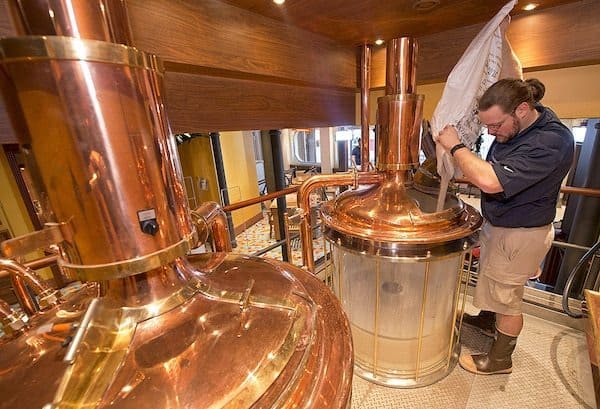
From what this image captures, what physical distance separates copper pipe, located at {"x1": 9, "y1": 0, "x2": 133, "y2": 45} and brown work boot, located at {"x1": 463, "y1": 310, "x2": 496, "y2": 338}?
2.53m

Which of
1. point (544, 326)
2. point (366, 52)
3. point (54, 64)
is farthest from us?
point (544, 326)

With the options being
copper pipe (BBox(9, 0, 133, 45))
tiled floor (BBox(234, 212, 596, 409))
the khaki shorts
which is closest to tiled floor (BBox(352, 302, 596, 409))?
tiled floor (BBox(234, 212, 596, 409))

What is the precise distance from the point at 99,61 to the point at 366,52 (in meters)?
1.73

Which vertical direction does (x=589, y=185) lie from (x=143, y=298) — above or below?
below

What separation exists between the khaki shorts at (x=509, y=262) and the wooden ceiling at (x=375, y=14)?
45.6 inches

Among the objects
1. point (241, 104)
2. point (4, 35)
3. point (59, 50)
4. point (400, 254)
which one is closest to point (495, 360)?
point (400, 254)


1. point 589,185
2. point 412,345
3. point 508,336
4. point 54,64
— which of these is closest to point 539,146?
point 508,336

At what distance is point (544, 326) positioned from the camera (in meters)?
1.96

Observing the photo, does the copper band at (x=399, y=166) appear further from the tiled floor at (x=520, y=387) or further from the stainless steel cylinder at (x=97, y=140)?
the tiled floor at (x=520, y=387)

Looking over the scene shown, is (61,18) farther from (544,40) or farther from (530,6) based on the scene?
(544,40)

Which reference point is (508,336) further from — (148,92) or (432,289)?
(148,92)

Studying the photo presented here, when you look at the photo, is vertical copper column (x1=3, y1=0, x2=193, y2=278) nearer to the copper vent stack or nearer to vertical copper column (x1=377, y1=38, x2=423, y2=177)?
the copper vent stack

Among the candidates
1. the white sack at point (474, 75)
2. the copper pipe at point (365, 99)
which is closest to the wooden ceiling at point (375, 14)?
the copper pipe at point (365, 99)

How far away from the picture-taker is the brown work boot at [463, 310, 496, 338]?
1.91 m
